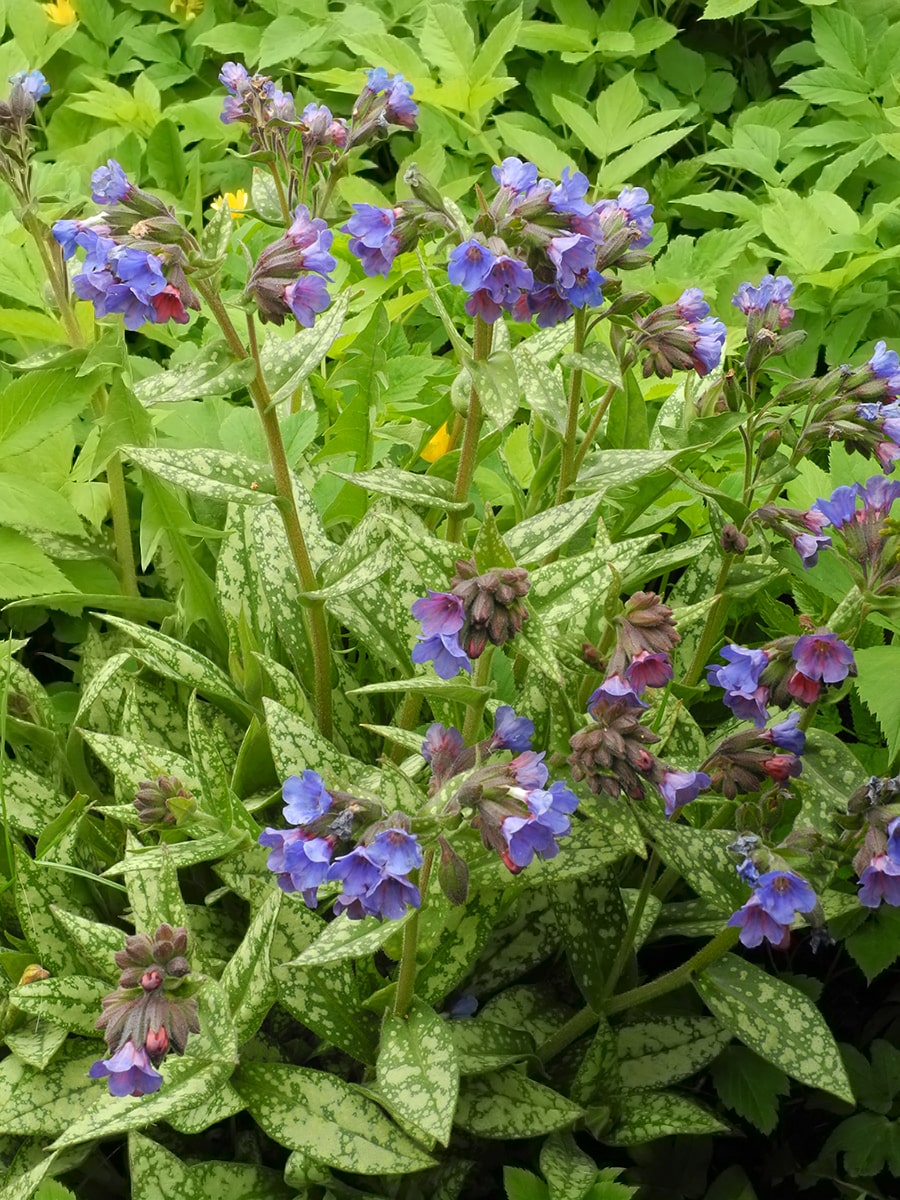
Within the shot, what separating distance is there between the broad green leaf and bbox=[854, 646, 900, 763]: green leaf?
0.50 meters

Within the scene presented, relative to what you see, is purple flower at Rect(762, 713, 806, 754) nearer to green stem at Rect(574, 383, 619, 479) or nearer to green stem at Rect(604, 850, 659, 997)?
green stem at Rect(604, 850, 659, 997)

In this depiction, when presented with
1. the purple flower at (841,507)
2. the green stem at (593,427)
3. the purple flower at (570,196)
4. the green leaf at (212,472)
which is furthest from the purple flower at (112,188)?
the purple flower at (841,507)

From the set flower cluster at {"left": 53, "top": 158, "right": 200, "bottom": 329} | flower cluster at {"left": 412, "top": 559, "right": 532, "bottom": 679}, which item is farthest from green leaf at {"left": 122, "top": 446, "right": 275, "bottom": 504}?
flower cluster at {"left": 412, "top": 559, "right": 532, "bottom": 679}

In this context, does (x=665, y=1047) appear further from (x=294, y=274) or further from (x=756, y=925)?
(x=294, y=274)

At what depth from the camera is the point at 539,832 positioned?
0.96 meters

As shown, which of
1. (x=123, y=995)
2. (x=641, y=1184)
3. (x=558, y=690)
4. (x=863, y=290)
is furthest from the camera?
(x=863, y=290)

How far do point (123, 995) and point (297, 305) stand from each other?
63cm

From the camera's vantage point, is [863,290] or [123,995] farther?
[863,290]

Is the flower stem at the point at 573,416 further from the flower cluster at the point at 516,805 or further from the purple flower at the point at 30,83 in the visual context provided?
the purple flower at the point at 30,83

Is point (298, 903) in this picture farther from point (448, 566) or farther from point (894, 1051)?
point (894, 1051)

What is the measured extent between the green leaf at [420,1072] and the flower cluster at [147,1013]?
213 millimetres

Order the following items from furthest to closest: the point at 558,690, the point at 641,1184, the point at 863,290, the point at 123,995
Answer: the point at 863,290 < the point at 641,1184 < the point at 558,690 < the point at 123,995

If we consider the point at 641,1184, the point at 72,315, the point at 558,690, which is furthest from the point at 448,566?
the point at 641,1184

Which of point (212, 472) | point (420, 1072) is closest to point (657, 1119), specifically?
point (420, 1072)
